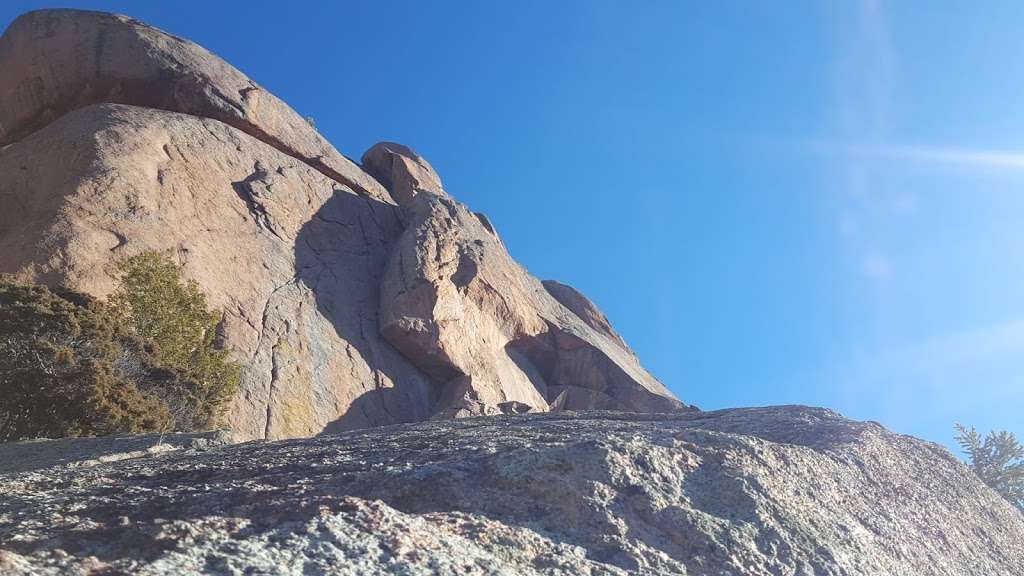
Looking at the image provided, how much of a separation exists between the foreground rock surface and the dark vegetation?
25.2 feet

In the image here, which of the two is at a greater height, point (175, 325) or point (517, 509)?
point (175, 325)

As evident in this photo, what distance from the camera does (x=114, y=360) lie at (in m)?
14.9

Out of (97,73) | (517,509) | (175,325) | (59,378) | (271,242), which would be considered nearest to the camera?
(517,509)

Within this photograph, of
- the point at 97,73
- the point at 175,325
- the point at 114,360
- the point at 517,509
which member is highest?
the point at 97,73

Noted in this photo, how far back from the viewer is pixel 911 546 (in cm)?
500

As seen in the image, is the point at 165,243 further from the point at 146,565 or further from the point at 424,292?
the point at 146,565

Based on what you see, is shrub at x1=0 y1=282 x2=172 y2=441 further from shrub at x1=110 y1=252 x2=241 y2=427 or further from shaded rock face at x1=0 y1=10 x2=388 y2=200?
shaded rock face at x1=0 y1=10 x2=388 y2=200

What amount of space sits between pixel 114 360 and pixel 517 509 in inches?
508

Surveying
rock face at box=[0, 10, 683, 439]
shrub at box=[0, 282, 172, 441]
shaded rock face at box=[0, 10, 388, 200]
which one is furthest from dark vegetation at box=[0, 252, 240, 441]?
shaded rock face at box=[0, 10, 388, 200]

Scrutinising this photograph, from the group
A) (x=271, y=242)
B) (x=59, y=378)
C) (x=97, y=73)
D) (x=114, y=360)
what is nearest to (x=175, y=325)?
(x=114, y=360)

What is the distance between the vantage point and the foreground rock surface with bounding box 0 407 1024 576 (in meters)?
3.27

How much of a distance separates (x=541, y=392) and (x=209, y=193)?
489 inches

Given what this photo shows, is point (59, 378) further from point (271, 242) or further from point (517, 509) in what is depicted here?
point (517, 509)

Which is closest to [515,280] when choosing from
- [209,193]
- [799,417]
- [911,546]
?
[209,193]
